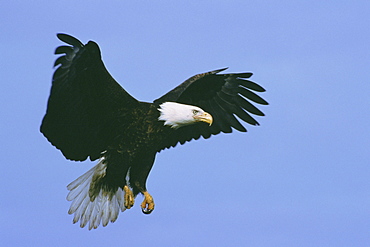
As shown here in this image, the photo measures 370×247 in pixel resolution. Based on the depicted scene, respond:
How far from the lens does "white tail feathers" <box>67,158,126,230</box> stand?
281 inches

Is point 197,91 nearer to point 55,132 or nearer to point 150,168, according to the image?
point 150,168

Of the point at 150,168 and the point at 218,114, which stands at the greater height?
the point at 218,114

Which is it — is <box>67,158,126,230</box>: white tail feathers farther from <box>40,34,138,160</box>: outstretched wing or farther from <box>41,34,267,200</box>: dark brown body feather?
<box>40,34,138,160</box>: outstretched wing

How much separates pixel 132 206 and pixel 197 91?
1.40m

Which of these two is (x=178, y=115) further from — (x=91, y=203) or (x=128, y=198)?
(x=91, y=203)

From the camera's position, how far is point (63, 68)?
6.21 m

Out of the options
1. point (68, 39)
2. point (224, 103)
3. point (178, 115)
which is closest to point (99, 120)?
point (178, 115)

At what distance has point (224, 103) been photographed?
761cm

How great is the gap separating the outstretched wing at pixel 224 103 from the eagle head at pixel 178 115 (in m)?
0.77

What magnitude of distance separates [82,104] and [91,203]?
121cm

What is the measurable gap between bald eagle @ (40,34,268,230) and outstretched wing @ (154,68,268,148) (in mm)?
330

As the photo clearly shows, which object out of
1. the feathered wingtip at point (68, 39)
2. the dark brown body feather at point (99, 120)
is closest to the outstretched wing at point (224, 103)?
the dark brown body feather at point (99, 120)

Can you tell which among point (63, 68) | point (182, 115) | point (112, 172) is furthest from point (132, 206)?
point (63, 68)

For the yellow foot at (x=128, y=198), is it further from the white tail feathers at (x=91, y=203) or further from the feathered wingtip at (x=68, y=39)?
the feathered wingtip at (x=68, y=39)
